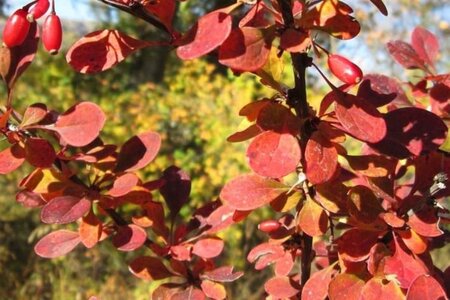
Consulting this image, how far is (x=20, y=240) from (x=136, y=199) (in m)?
3.67

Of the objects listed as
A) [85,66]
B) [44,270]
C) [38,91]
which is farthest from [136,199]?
[38,91]

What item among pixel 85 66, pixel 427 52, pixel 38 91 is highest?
pixel 85 66

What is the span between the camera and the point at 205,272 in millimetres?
937

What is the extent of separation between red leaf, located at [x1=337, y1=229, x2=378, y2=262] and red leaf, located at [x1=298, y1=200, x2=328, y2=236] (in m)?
0.03

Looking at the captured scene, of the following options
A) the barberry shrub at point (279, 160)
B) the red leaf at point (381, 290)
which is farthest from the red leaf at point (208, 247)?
the red leaf at point (381, 290)

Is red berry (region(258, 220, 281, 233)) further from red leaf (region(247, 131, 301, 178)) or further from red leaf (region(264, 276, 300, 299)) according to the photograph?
red leaf (region(247, 131, 301, 178))

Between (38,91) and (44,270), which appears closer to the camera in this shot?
(44,270)

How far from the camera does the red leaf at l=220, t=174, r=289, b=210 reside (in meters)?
0.72

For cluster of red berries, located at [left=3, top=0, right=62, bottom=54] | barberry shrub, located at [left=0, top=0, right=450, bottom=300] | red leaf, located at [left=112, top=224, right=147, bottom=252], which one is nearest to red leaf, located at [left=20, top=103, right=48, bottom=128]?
barberry shrub, located at [left=0, top=0, right=450, bottom=300]

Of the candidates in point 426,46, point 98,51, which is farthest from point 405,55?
point 98,51

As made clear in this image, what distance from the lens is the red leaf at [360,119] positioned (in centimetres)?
61

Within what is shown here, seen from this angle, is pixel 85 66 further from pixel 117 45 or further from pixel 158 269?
pixel 158 269

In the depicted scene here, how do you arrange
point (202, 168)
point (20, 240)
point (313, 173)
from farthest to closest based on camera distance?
point (202, 168)
point (20, 240)
point (313, 173)

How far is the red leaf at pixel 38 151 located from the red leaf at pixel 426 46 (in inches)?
25.0
